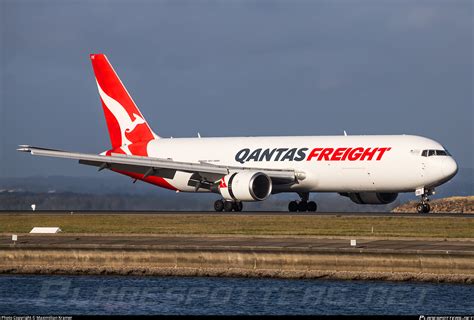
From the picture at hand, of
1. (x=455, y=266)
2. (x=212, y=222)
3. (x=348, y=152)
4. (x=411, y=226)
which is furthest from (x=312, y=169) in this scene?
(x=455, y=266)

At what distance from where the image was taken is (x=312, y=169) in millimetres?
62031

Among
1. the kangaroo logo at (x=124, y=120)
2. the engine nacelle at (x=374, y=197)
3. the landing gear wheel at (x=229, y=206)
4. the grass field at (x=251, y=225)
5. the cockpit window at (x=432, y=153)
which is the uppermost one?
the kangaroo logo at (x=124, y=120)

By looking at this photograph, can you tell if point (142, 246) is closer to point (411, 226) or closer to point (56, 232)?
point (56, 232)

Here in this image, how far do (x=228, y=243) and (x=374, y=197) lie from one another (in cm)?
2383

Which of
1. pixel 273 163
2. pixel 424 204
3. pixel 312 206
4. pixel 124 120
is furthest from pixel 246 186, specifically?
pixel 124 120

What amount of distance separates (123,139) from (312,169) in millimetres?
16014

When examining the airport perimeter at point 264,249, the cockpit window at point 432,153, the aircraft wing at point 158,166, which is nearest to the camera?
the airport perimeter at point 264,249

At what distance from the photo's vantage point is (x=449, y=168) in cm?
5769

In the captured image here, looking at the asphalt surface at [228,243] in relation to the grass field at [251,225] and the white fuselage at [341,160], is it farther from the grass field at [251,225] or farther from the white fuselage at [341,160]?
the white fuselage at [341,160]

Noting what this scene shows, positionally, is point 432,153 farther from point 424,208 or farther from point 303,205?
point 303,205

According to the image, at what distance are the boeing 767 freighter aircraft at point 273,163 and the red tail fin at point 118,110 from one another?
67 mm

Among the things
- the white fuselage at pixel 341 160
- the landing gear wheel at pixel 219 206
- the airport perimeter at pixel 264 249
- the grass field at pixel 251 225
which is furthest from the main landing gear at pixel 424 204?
the landing gear wheel at pixel 219 206

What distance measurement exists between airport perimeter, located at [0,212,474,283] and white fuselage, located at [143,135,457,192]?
22.7 feet

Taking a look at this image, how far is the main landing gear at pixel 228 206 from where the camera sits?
62.9 meters
